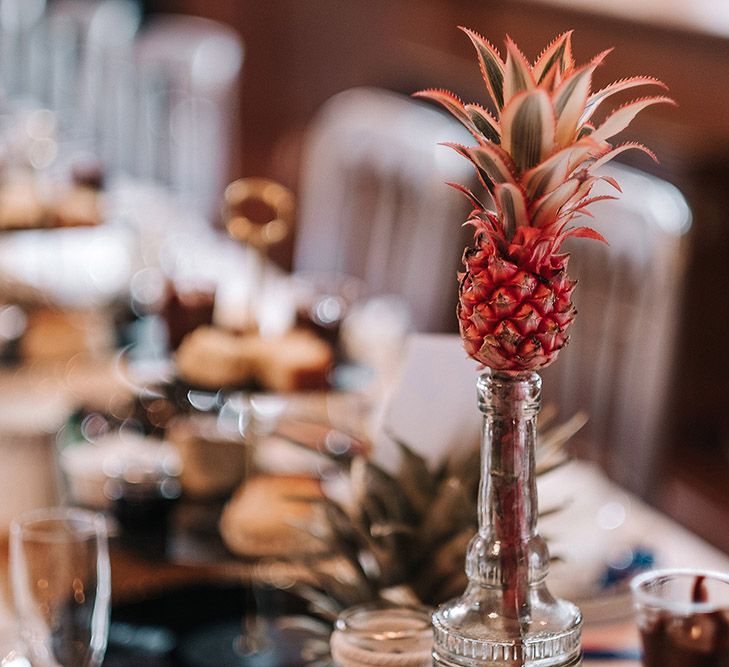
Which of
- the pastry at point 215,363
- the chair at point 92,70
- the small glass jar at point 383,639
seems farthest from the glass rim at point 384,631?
the chair at point 92,70

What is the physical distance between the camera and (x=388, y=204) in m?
2.46

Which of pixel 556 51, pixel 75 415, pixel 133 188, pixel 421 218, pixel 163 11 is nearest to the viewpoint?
pixel 556 51

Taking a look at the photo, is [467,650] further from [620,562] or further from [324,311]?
[324,311]

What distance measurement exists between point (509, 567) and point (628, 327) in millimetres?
1138

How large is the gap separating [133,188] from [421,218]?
933mm

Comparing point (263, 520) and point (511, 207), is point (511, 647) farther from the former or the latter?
point (263, 520)

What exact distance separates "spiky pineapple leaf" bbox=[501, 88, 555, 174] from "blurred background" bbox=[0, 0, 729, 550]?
31.7 inches

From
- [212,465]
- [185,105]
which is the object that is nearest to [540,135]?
[212,465]

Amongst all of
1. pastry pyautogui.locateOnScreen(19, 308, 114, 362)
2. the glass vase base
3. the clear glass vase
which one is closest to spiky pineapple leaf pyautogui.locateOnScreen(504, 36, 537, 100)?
the clear glass vase

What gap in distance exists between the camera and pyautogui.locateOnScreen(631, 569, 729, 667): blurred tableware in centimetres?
76

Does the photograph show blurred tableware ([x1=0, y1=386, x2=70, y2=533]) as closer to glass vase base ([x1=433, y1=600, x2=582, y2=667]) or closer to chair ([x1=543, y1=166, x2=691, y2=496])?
chair ([x1=543, y1=166, x2=691, y2=496])

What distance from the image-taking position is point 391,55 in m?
3.51

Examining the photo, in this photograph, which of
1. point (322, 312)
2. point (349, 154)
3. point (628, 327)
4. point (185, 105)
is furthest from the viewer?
A: point (185, 105)

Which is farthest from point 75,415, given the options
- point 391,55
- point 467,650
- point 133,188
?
point 391,55
